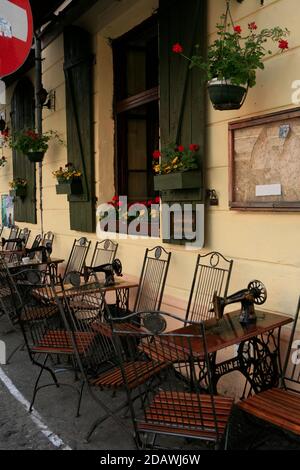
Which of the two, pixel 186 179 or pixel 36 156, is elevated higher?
pixel 36 156

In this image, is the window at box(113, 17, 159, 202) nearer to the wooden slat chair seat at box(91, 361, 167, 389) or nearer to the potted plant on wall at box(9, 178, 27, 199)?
the wooden slat chair seat at box(91, 361, 167, 389)

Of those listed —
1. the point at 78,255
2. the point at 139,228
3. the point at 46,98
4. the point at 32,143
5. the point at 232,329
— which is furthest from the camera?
the point at 46,98

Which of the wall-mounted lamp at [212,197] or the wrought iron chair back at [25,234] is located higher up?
the wall-mounted lamp at [212,197]

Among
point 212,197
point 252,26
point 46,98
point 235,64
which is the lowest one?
point 212,197

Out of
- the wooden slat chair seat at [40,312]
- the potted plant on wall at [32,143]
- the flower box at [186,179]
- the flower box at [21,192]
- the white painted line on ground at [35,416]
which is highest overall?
the potted plant on wall at [32,143]

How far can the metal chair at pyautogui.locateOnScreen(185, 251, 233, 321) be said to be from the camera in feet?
11.5

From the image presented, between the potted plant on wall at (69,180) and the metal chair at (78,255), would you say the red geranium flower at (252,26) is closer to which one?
the potted plant on wall at (69,180)

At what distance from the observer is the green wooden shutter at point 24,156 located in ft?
23.9

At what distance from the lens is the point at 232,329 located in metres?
2.75

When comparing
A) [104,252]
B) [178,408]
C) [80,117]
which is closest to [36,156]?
[80,117]

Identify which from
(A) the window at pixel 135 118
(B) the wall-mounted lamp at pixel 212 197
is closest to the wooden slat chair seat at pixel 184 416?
(B) the wall-mounted lamp at pixel 212 197

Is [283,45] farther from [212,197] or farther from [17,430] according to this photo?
[17,430]

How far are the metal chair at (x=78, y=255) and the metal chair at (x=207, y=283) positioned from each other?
2.08 metres

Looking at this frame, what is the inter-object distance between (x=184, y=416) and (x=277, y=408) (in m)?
0.50
